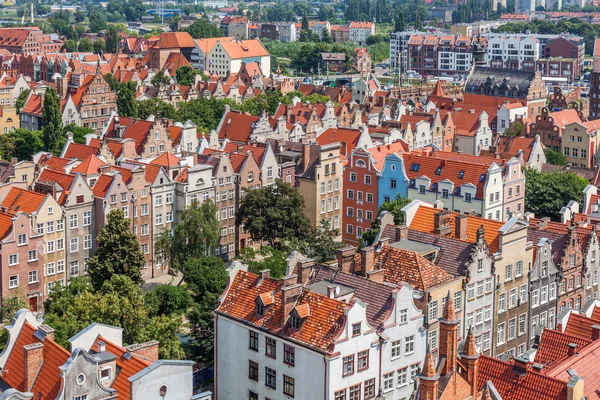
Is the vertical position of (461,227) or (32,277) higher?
(461,227)

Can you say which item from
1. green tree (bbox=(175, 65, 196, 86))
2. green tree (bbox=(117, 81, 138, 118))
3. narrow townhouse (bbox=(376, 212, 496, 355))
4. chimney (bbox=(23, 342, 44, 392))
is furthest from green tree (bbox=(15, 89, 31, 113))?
chimney (bbox=(23, 342, 44, 392))

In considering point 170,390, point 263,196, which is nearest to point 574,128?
point 263,196

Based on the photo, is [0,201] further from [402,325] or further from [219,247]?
[402,325]

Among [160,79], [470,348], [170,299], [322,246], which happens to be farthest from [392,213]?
[160,79]

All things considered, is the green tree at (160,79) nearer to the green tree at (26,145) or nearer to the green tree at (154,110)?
the green tree at (154,110)

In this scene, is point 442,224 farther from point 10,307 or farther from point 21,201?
point 21,201
